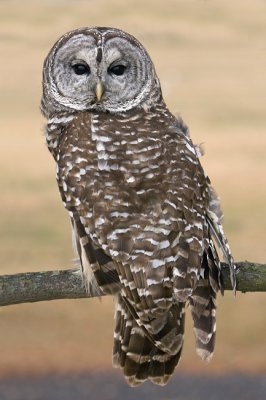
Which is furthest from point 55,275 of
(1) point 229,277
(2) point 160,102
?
(2) point 160,102

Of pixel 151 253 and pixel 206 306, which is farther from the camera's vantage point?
pixel 206 306

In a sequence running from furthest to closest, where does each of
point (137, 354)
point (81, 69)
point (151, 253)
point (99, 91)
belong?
point (81, 69) → point (99, 91) → point (137, 354) → point (151, 253)

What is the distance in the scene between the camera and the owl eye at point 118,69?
471cm

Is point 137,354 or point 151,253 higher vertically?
point 151,253

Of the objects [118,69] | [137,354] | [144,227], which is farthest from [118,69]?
[137,354]

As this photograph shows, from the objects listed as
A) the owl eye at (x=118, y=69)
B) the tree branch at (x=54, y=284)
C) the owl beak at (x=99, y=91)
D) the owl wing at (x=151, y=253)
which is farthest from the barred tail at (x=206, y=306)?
the owl eye at (x=118, y=69)

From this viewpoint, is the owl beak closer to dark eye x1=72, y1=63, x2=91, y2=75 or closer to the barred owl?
the barred owl

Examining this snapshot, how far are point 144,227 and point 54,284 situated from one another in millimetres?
471

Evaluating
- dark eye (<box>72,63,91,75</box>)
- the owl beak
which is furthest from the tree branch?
dark eye (<box>72,63,91,75</box>)

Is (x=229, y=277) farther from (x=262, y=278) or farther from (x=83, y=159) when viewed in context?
(x=83, y=159)

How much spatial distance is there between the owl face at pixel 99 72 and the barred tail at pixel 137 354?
3.50 ft

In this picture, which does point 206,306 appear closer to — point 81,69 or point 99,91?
point 99,91

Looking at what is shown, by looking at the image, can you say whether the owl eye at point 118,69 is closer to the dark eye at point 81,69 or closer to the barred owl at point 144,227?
the dark eye at point 81,69

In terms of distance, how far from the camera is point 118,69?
474cm
